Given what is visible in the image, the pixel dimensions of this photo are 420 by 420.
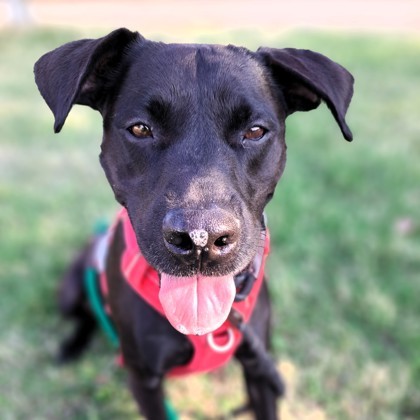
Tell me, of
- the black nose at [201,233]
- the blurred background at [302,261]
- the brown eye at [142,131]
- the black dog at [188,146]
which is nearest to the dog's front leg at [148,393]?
the black dog at [188,146]

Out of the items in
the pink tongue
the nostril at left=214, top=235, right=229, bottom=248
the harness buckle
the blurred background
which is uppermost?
the nostril at left=214, top=235, right=229, bottom=248

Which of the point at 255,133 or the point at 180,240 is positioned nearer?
the point at 180,240

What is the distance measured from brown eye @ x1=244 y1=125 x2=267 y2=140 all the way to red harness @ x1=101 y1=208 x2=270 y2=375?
0.57m

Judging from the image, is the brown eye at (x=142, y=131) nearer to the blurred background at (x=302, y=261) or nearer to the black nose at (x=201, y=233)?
the black nose at (x=201, y=233)

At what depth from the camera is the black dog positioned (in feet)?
6.53

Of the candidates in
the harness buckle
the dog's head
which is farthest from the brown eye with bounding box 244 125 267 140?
→ the harness buckle

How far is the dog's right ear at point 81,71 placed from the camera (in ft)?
7.10

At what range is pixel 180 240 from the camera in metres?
1.92

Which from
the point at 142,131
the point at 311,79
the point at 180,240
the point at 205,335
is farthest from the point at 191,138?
the point at 205,335

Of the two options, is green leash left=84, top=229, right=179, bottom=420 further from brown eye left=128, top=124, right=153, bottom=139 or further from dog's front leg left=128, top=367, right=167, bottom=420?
brown eye left=128, top=124, right=153, bottom=139

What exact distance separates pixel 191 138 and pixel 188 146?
35 mm

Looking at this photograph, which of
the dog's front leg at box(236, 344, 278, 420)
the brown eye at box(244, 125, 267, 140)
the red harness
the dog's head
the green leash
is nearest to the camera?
the dog's head

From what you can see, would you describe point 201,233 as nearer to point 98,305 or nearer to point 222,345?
point 222,345

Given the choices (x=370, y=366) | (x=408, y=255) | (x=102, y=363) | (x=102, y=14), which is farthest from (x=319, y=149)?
(x=102, y=14)
